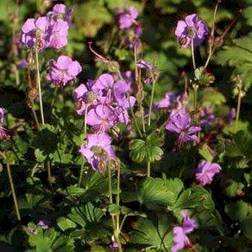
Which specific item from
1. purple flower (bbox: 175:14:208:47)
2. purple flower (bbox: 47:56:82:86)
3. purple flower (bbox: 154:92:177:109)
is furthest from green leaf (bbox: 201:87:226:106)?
purple flower (bbox: 47:56:82:86)

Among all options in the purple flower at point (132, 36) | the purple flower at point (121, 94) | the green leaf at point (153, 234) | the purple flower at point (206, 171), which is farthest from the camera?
the purple flower at point (132, 36)

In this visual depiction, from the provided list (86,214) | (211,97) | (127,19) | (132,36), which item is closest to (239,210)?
(86,214)

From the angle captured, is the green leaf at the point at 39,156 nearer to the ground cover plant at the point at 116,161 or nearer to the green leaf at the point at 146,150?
the ground cover plant at the point at 116,161

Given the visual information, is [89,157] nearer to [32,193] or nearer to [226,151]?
[32,193]

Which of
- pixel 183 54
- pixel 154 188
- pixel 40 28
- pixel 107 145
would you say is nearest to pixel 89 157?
pixel 107 145

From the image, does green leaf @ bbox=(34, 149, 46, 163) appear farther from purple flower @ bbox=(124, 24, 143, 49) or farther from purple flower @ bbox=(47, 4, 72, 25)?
purple flower @ bbox=(124, 24, 143, 49)

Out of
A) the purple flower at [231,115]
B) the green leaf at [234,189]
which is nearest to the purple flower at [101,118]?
the green leaf at [234,189]

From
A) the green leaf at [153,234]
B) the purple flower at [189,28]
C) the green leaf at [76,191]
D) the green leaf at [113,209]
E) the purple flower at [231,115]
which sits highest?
the purple flower at [189,28]
